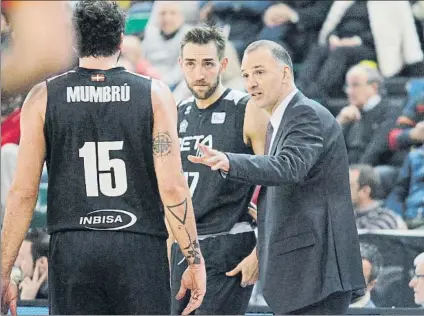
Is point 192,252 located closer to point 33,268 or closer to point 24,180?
point 24,180

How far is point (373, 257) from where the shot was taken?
714 centimetres

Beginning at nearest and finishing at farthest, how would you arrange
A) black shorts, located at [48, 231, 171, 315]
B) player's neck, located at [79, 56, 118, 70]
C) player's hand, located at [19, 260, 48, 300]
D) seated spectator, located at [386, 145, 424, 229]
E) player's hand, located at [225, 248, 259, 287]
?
black shorts, located at [48, 231, 171, 315], player's neck, located at [79, 56, 118, 70], player's hand, located at [225, 248, 259, 287], player's hand, located at [19, 260, 48, 300], seated spectator, located at [386, 145, 424, 229]

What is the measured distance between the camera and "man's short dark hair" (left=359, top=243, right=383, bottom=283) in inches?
280

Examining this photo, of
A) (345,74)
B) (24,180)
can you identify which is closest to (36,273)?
(345,74)

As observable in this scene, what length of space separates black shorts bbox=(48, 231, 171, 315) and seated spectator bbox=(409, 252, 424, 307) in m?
3.22

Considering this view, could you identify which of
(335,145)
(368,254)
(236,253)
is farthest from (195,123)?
(368,254)

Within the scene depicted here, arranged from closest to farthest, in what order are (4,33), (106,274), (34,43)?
(106,274) → (4,33) → (34,43)

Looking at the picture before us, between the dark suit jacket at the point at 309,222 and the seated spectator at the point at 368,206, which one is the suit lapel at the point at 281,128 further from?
the seated spectator at the point at 368,206

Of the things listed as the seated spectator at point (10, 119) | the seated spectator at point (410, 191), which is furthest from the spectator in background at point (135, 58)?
the seated spectator at point (410, 191)

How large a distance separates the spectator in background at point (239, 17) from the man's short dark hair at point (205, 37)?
10.9 feet

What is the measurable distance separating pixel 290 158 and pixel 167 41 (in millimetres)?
4839

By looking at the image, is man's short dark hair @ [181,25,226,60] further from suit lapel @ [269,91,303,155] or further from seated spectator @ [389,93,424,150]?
seated spectator @ [389,93,424,150]

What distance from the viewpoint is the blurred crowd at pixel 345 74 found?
299 inches

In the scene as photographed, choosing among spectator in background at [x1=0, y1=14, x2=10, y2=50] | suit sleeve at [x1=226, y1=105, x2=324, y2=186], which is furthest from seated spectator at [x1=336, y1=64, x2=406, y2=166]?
suit sleeve at [x1=226, y1=105, x2=324, y2=186]
